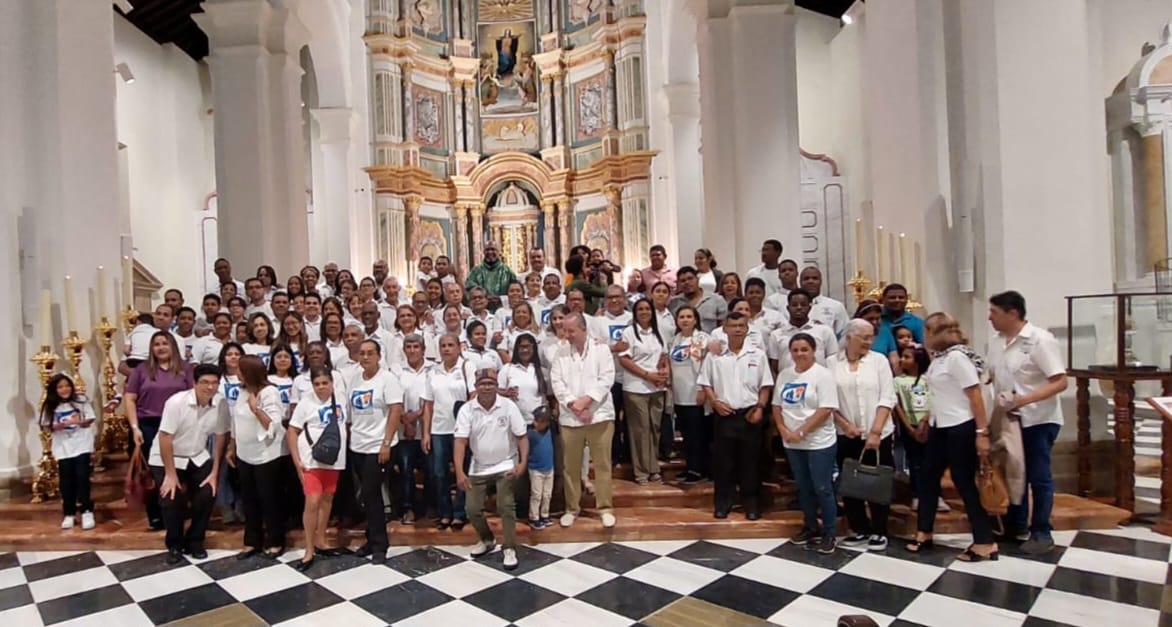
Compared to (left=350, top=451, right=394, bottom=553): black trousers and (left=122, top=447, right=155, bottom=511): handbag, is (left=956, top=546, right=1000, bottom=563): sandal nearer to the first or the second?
(left=350, top=451, right=394, bottom=553): black trousers

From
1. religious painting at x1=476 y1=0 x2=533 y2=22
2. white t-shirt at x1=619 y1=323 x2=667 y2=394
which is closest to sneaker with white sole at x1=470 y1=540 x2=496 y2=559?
white t-shirt at x1=619 y1=323 x2=667 y2=394

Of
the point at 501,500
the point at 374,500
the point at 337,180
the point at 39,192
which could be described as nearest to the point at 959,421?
the point at 501,500

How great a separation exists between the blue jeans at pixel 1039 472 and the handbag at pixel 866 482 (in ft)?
2.78

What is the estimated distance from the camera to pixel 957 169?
16.5 feet

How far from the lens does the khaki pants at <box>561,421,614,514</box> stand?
4.57m

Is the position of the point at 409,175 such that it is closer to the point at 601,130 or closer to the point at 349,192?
the point at 349,192

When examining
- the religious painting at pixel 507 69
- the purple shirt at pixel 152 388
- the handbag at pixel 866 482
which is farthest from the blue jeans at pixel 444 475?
the religious painting at pixel 507 69

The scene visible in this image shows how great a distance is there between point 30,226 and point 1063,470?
7917 millimetres

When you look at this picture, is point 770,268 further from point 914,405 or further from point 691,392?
point 914,405

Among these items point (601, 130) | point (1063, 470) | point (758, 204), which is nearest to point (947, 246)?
point (1063, 470)

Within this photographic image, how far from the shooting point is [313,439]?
4168mm

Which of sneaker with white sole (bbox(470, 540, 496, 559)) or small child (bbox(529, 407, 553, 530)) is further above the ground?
small child (bbox(529, 407, 553, 530))

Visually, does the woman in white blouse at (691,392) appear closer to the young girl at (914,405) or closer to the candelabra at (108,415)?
the young girl at (914,405)

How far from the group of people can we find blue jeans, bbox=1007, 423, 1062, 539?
1cm
